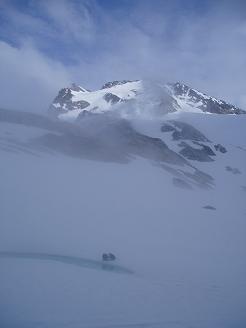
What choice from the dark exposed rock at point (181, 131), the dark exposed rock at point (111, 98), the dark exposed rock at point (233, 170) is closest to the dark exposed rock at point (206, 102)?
the dark exposed rock at point (111, 98)

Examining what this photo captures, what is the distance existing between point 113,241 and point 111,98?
141880 mm

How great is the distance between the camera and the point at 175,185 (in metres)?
48.9

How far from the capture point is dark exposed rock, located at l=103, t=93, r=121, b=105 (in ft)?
539

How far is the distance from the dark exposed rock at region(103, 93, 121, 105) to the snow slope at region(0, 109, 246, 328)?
10971 cm

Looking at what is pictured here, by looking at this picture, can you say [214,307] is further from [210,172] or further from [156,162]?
[210,172]

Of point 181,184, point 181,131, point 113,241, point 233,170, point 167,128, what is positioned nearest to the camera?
point 113,241

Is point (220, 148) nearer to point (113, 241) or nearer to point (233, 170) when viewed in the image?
point (233, 170)

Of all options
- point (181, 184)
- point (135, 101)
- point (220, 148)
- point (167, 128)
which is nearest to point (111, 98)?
point (135, 101)

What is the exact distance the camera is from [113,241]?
2803 cm

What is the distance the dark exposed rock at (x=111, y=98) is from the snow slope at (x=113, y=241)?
360ft

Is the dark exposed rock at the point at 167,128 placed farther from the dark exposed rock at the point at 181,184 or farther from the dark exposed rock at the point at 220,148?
the dark exposed rock at the point at 181,184

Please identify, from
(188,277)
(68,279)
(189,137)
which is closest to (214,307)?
(188,277)

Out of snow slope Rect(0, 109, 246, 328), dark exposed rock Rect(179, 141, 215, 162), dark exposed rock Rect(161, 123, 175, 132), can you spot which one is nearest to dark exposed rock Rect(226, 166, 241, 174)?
dark exposed rock Rect(179, 141, 215, 162)

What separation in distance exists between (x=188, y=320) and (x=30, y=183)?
2081 cm
